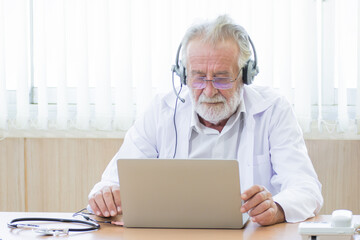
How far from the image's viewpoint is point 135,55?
256 cm

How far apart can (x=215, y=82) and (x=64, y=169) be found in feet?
3.43

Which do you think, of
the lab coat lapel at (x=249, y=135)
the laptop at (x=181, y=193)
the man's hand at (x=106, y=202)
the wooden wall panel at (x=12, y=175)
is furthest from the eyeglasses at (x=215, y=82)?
the wooden wall panel at (x=12, y=175)

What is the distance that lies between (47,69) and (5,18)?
31 centimetres

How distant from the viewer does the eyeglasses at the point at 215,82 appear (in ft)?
6.36

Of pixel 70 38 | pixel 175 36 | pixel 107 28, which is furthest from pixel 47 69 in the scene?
pixel 175 36

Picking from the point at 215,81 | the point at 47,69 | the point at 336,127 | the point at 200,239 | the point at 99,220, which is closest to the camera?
the point at 200,239

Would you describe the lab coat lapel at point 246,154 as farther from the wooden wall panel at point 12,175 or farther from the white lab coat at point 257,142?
the wooden wall panel at point 12,175

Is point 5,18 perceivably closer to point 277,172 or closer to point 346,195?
point 277,172

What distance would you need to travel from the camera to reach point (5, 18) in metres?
2.64

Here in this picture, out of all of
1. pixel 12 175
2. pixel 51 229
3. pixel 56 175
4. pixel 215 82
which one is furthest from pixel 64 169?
pixel 51 229

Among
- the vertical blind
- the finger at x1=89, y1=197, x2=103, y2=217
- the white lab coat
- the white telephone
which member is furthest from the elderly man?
the white telephone

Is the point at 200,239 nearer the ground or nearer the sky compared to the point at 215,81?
nearer the ground

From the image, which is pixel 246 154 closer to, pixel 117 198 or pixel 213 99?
pixel 213 99

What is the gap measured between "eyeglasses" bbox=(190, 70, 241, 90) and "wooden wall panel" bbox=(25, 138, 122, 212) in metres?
0.79
